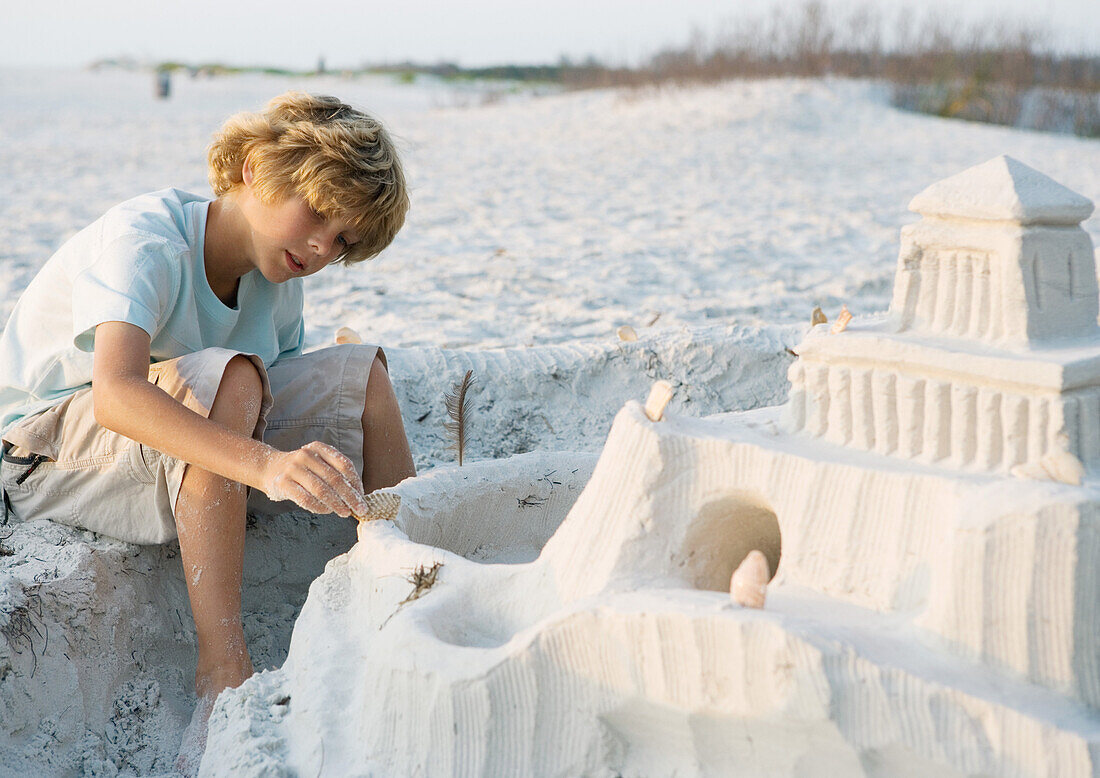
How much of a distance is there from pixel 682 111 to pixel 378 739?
1026cm

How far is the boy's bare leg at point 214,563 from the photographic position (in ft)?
6.37

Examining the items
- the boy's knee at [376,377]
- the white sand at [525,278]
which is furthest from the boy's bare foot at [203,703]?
the boy's knee at [376,377]

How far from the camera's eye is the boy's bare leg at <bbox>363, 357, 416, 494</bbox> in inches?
93.7

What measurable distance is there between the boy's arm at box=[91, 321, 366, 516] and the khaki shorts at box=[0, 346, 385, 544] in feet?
0.48

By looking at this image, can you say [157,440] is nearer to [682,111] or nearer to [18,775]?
[18,775]

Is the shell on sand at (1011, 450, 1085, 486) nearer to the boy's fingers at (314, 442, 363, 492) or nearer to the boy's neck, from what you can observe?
the boy's fingers at (314, 442, 363, 492)

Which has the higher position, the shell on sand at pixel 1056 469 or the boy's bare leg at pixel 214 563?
the shell on sand at pixel 1056 469

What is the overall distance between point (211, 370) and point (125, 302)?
199mm

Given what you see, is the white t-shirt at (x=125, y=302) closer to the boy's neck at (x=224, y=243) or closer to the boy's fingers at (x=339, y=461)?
the boy's neck at (x=224, y=243)

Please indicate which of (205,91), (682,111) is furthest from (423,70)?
(682,111)

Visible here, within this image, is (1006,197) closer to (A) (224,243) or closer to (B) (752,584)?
(B) (752,584)

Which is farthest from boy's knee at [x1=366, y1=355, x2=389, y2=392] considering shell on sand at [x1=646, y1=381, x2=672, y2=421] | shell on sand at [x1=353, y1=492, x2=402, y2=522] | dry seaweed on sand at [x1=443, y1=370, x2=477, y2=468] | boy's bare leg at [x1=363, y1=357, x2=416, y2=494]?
shell on sand at [x1=646, y1=381, x2=672, y2=421]

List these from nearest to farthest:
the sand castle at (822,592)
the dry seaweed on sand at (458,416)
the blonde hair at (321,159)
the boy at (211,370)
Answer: the sand castle at (822,592) < the boy at (211,370) < the blonde hair at (321,159) < the dry seaweed on sand at (458,416)

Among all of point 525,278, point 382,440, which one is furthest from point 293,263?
point 525,278
